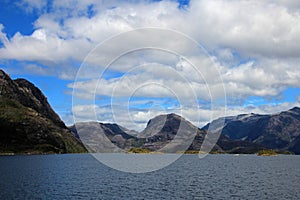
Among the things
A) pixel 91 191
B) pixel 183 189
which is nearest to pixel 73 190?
pixel 91 191

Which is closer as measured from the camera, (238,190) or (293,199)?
(293,199)

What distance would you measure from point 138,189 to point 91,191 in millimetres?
17876

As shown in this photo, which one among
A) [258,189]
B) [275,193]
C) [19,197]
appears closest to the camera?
[19,197]

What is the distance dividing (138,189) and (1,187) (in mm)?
52858

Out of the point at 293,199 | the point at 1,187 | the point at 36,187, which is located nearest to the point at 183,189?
the point at 293,199

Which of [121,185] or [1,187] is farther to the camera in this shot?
[121,185]

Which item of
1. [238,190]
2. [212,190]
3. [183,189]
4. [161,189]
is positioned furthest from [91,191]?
[238,190]

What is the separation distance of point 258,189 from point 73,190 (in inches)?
2800

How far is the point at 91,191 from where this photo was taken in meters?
123

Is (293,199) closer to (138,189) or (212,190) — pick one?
(212,190)

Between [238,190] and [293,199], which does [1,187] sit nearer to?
[238,190]

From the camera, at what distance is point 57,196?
112m

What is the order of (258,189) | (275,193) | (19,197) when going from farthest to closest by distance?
(258,189) < (275,193) < (19,197)

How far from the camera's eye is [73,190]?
125 meters
